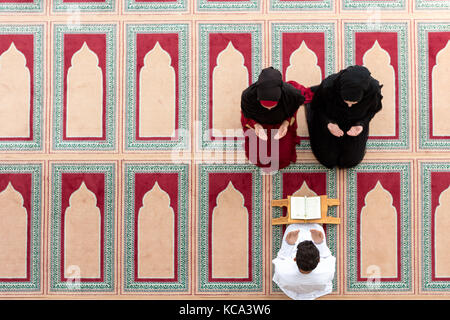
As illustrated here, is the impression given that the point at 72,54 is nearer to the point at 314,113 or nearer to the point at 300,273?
the point at 314,113

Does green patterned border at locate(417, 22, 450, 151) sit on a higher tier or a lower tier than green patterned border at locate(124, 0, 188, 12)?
lower

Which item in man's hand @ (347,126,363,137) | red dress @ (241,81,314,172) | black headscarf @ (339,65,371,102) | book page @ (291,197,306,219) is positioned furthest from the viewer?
book page @ (291,197,306,219)

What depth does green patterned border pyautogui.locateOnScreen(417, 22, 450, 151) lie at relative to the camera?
7.64 feet

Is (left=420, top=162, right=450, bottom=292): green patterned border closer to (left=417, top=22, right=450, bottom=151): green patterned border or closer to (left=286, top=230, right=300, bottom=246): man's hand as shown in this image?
(left=417, top=22, right=450, bottom=151): green patterned border

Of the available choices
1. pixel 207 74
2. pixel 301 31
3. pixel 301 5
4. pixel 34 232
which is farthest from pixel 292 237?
pixel 34 232

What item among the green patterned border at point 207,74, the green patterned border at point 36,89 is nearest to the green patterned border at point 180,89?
the green patterned border at point 207,74

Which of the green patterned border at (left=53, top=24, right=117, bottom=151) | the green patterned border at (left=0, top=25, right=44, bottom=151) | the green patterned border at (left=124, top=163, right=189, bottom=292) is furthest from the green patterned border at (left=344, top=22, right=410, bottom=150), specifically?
the green patterned border at (left=0, top=25, right=44, bottom=151)

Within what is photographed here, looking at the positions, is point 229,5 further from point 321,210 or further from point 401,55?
point 321,210

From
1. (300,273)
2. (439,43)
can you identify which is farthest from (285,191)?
(439,43)

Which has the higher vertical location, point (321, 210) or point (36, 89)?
point (36, 89)

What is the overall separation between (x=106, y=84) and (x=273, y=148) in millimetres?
966

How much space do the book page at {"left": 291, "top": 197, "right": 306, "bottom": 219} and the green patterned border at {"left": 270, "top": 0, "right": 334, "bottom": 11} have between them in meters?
1.02

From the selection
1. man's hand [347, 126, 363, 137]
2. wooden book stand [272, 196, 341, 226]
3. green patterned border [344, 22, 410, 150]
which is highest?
green patterned border [344, 22, 410, 150]

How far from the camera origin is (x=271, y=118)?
188 cm
